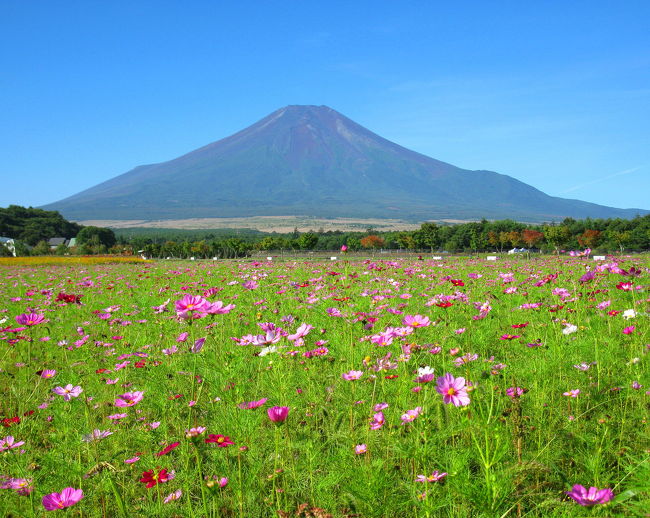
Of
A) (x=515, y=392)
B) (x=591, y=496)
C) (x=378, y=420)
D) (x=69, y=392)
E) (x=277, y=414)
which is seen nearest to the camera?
(x=591, y=496)

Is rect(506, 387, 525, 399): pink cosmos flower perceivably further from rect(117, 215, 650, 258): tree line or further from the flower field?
rect(117, 215, 650, 258): tree line

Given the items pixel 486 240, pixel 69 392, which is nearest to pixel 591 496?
pixel 69 392

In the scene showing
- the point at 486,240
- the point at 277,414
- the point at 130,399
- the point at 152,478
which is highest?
the point at 277,414

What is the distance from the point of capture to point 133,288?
353 inches

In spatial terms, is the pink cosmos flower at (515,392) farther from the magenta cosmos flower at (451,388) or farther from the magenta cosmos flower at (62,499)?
the magenta cosmos flower at (62,499)

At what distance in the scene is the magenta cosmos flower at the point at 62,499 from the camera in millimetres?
1525

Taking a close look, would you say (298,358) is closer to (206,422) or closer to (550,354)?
(206,422)

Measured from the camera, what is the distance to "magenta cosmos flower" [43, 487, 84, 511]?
5.00ft

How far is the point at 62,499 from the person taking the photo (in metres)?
1.57

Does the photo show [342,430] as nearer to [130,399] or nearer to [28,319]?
[130,399]

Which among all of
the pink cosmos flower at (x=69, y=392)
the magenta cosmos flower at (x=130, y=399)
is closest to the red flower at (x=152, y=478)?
the magenta cosmos flower at (x=130, y=399)

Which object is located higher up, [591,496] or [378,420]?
[591,496]

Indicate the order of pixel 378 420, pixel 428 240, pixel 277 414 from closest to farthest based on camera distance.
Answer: pixel 277 414
pixel 378 420
pixel 428 240

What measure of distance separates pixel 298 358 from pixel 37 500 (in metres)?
1.90
